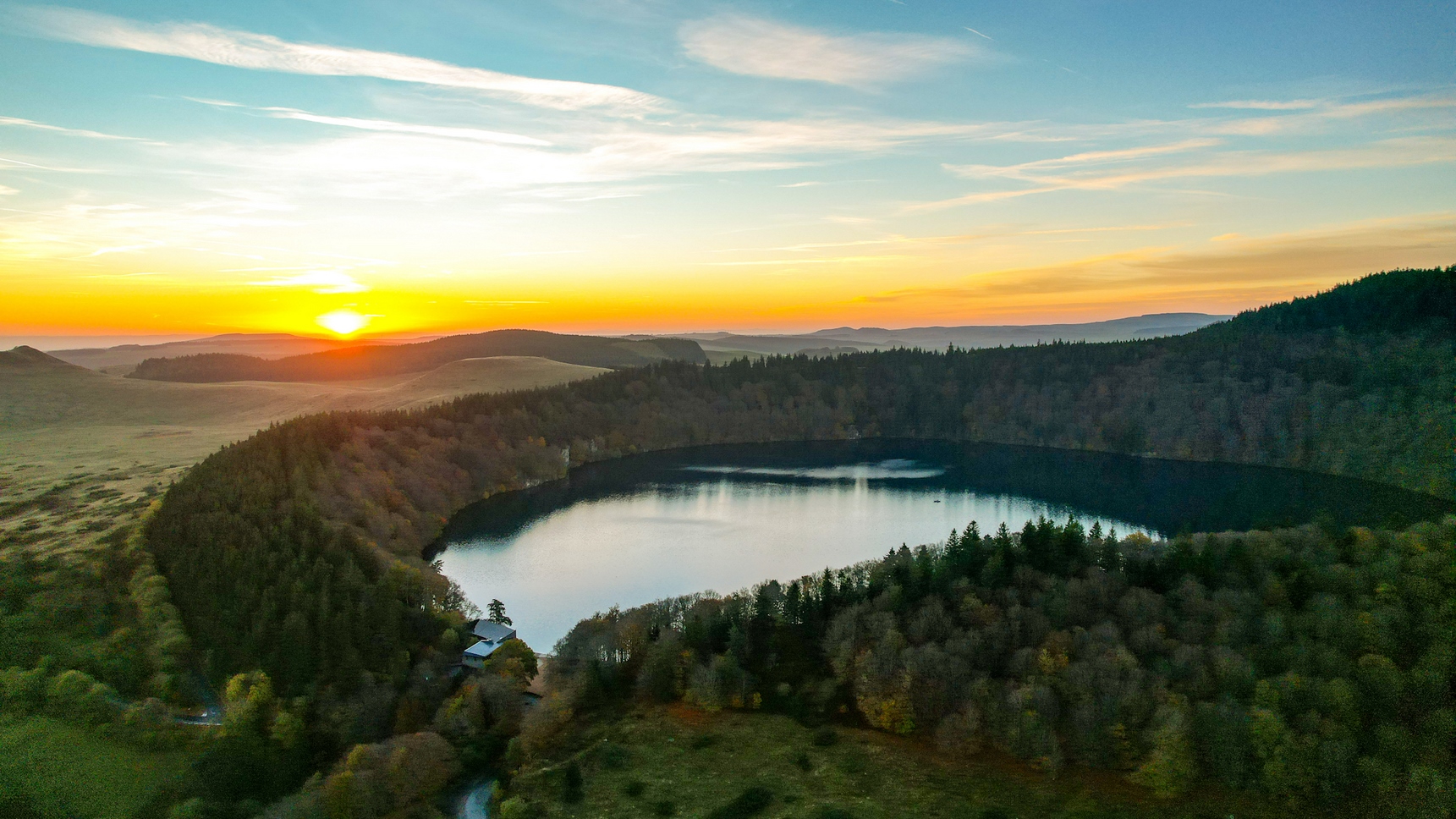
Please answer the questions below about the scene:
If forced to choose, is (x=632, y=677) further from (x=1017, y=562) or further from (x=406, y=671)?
(x=1017, y=562)

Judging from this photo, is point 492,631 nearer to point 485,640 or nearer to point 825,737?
point 485,640

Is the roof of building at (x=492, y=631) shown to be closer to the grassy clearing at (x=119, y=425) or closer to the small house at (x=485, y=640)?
the small house at (x=485, y=640)

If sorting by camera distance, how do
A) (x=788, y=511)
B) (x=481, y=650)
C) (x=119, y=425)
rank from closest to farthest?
(x=481, y=650), (x=788, y=511), (x=119, y=425)

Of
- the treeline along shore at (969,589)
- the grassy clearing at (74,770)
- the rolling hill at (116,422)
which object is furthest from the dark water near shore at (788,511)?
the rolling hill at (116,422)

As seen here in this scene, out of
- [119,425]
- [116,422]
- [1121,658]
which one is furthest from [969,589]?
[116,422]

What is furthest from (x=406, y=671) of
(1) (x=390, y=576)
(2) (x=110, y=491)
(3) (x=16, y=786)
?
(2) (x=110, y=491)

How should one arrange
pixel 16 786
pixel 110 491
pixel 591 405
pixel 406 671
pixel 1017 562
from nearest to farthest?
pixel 16 786, pixel 406 671, pixel 1017 562, pixel 110 491, pixel 591 405

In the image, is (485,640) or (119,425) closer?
(485,640)
